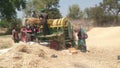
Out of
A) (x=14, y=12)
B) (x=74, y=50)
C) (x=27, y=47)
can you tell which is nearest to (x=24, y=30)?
(x=74, y=50)

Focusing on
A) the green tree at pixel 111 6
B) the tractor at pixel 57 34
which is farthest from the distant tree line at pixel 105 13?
the tractor at pixel 57 34

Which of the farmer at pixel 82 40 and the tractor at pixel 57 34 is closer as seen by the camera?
the farmer at pixel 82 40

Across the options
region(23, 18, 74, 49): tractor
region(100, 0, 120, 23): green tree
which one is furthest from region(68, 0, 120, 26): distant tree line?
region(23, 18, 74, 49): tractor

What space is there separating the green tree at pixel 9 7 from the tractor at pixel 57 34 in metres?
41.0

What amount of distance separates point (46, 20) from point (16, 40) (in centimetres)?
291

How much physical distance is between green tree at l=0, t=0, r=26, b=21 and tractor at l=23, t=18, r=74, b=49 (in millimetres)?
40989

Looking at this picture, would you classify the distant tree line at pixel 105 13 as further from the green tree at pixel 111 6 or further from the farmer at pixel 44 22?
the farmer at pixel 44 22

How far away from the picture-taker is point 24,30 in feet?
71.5

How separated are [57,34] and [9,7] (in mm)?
42760

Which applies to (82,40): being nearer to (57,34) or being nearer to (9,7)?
(57,34)

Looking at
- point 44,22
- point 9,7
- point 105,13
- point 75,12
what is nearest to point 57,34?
point 44,22

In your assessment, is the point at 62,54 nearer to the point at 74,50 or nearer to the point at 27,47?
the point at 74,50

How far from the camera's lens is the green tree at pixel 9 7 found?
62.2 metres

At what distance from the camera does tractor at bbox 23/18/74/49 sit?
2094cm
